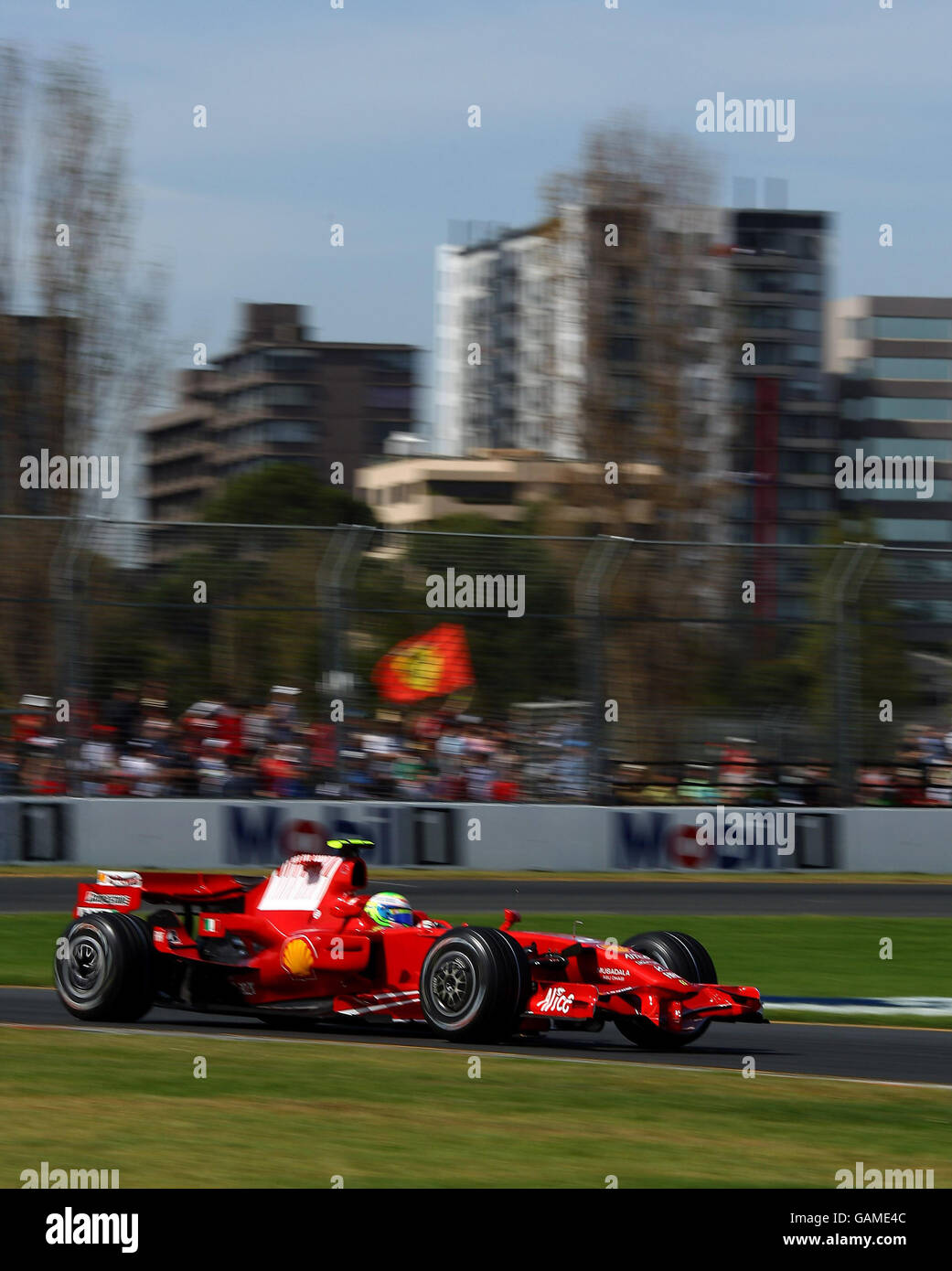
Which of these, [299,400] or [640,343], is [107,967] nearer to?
[640,343]

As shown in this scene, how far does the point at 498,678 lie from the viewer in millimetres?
21359

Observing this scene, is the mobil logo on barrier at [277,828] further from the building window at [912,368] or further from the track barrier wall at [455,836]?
the building window at [912,368]

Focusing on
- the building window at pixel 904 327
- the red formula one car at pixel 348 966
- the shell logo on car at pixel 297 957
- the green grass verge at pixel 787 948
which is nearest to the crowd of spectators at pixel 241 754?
the green grass verge at pixel 787 948

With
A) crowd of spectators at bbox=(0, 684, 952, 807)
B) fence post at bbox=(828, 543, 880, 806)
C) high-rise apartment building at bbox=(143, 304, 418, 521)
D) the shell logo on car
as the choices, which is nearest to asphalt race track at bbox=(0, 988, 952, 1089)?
the shell logo on car

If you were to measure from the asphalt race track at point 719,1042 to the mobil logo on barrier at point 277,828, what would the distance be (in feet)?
28.0

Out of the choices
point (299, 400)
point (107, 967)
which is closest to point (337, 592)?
point (107, 967)

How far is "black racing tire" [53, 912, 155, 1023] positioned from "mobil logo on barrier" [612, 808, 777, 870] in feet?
37.6

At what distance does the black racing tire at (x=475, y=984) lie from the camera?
29.5 feet

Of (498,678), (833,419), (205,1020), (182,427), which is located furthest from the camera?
(182,427)

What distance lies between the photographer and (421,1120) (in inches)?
290

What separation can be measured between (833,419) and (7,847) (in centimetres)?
8695

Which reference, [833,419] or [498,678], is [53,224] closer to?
[498,678]

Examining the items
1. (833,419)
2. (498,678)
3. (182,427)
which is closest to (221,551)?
(498,678)

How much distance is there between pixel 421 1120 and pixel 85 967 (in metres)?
3.33
